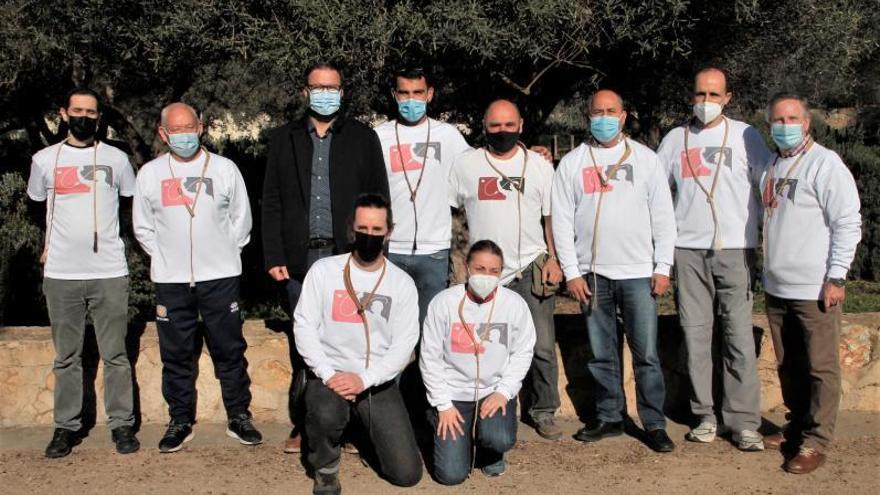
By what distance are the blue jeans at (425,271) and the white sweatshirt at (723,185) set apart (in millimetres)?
1425

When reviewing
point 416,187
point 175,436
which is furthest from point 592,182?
point 175,436

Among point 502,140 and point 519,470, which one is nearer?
point 519,470

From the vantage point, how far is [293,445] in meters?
5.51

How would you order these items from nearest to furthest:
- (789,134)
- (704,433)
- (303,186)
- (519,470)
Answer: (789,134) < (519,470) < (303,186) < (704,433)

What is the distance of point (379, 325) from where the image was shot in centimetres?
499

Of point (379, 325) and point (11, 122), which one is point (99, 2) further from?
point (11, 122)

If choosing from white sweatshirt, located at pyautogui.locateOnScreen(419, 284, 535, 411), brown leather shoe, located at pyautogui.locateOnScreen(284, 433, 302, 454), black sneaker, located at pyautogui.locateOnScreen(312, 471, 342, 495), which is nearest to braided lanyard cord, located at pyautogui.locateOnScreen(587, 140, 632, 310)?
white sweatshirt, located at pyautogui.locateOnScreen(419, 284, 535, 411)

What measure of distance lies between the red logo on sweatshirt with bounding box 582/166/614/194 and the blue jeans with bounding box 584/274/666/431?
51cm

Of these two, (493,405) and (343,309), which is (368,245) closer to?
(343,309)

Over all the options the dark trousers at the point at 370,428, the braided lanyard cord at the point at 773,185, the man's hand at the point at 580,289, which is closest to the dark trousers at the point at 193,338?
the dark trousers at the point at 370,428

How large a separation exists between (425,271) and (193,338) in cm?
146

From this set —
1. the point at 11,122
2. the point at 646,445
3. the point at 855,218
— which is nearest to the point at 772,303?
the point at 855,218

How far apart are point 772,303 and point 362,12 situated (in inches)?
133

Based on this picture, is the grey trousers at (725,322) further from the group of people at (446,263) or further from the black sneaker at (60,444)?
the black sneaker at (60,444)
